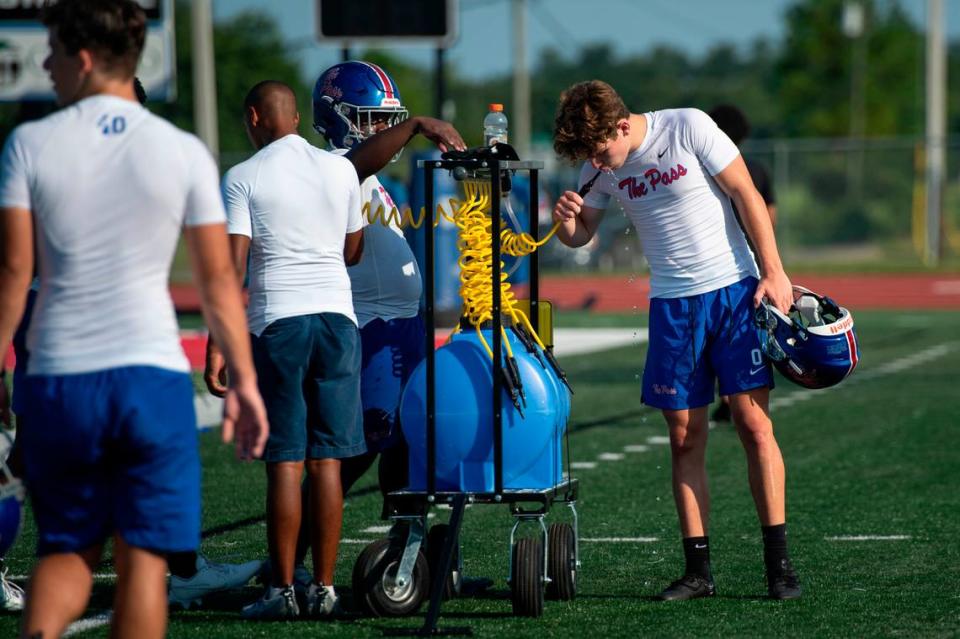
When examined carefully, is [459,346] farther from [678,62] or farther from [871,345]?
[678,62]

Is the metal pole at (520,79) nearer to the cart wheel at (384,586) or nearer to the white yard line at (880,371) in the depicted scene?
the white yard line at (880,371)

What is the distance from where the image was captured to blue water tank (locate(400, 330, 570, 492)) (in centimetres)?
498

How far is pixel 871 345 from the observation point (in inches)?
631

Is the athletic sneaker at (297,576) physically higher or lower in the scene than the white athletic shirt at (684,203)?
lower

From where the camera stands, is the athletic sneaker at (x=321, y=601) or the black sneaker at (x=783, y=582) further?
the black sneaker at (x=783, y=582)

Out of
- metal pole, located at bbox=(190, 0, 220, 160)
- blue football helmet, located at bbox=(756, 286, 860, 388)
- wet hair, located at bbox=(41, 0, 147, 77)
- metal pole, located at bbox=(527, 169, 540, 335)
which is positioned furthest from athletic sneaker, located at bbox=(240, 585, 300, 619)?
metal pole, located at bbox=(190, 0, 220, 160)

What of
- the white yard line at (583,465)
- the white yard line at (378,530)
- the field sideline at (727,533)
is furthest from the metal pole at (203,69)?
the white yard line at (378,530)

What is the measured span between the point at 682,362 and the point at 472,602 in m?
1.09

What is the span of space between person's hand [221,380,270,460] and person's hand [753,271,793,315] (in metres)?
2.21

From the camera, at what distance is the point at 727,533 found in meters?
6.57

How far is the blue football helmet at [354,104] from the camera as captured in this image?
5539mm

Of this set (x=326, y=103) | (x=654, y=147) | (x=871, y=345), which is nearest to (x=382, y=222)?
(x=326, y=103)

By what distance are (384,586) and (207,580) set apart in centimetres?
71

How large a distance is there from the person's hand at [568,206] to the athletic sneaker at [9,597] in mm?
2246
